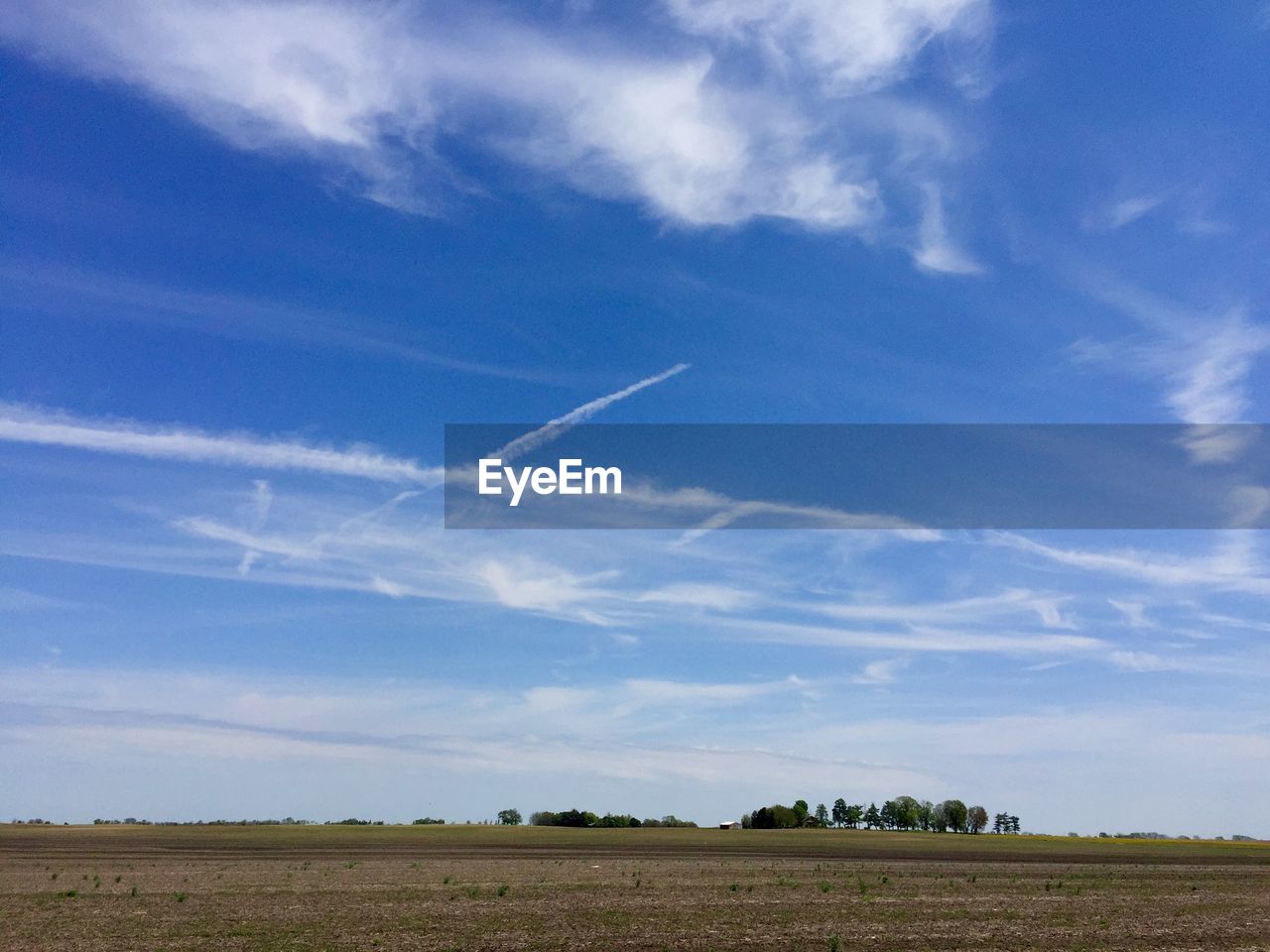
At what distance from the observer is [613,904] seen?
40281mm

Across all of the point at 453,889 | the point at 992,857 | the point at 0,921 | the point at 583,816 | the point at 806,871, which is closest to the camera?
the point at 0,921

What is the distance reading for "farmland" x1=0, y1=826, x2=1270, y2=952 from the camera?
31688 mm

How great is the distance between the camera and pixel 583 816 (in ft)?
656

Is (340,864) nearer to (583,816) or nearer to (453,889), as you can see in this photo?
(453,889)

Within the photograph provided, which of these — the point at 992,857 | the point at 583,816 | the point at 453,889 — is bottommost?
the point at 583,816

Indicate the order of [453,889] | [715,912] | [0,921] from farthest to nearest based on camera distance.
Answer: [453,889] < [715,912] < [0,921]

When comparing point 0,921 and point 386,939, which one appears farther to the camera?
point 0,921

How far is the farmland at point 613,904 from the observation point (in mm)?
31688

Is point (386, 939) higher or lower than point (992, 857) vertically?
higher

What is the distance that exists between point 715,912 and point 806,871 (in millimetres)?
25928

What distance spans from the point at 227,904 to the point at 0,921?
322 inches

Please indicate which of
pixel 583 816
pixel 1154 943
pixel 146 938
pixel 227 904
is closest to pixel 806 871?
pixel 1154 943

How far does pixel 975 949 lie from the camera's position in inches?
1198

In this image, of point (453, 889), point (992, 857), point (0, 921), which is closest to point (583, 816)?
point (992, 857)
